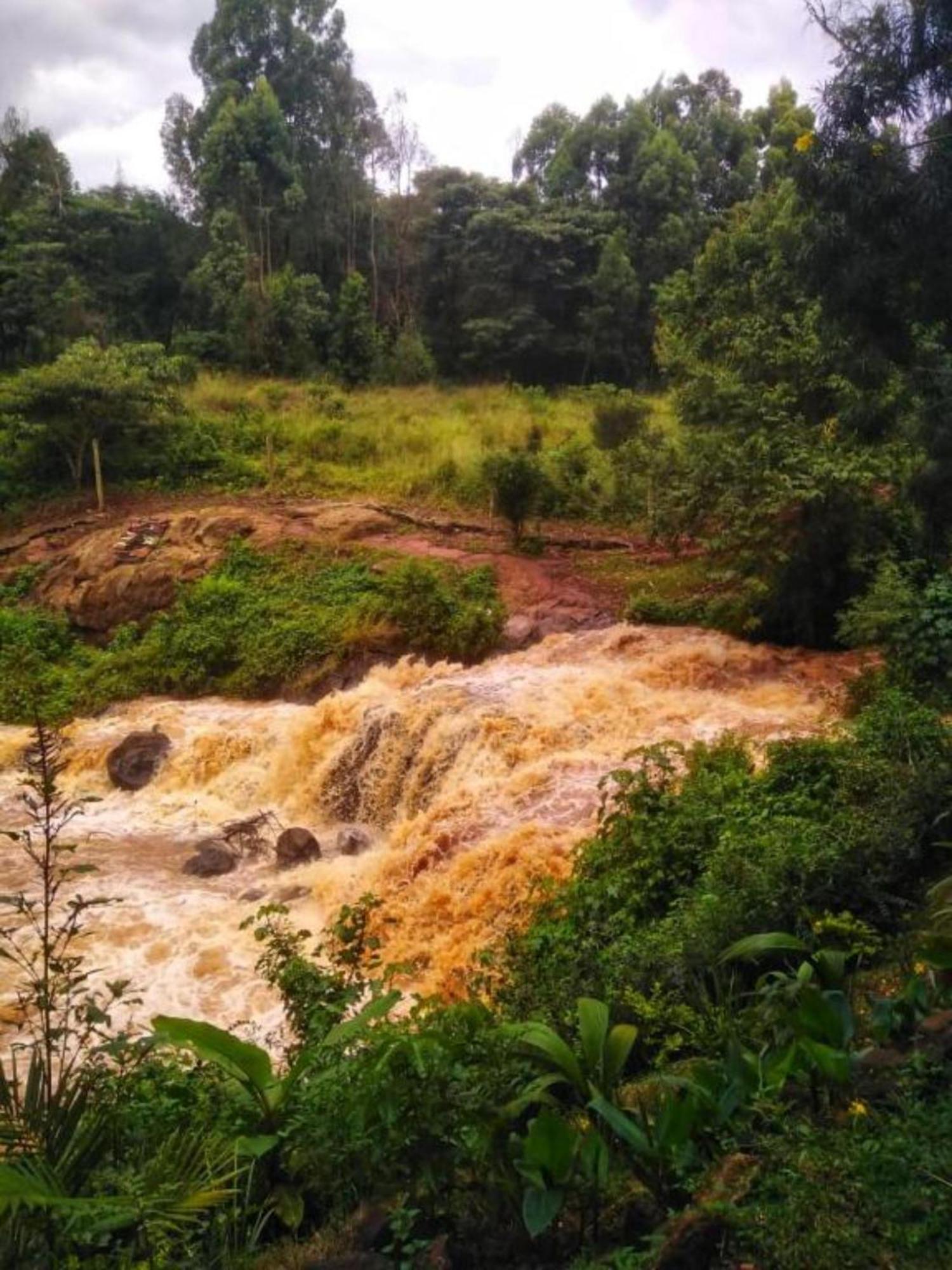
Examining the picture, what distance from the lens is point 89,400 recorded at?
58.3 feet

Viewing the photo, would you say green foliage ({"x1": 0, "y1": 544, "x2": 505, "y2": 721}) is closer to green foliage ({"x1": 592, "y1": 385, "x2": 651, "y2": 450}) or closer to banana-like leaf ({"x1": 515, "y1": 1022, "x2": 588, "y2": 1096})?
green foliage ({"x1": 592, "y1": 385, "x2": 651, "y2": 450})

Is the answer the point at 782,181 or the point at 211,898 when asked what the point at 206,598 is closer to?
the point at 211,898

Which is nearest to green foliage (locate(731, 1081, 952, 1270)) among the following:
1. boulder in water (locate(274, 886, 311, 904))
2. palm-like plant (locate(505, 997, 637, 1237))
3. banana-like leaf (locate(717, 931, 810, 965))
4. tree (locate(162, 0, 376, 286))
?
palm-like plant (locate(505, 997, 637, 1237))

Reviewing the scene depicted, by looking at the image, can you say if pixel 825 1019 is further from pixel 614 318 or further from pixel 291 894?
pixel 614 318

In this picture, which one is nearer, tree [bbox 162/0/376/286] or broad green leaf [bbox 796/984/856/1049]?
broad green leaf [bbox 796/984/856/1049]

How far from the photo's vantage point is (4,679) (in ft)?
46.4

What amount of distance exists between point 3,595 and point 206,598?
3.93m

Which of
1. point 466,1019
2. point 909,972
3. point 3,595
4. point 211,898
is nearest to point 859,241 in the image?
point 909,972

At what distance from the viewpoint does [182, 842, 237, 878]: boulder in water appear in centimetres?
917

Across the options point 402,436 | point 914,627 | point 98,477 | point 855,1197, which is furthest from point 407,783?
point 402,436

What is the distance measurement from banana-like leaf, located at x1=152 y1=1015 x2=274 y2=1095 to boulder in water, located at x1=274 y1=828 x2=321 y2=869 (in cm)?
621

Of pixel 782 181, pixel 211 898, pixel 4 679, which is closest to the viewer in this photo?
pixel 211 898

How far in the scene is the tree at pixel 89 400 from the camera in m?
17.3

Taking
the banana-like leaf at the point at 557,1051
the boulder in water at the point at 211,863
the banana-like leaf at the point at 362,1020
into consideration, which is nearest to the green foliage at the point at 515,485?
the boulder in water at the point at 211,863
